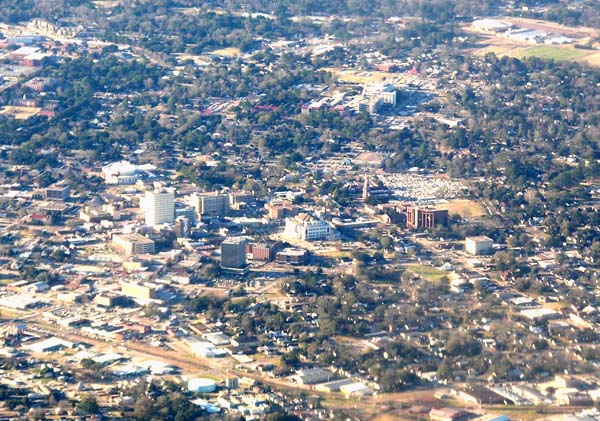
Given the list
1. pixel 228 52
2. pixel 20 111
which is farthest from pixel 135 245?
pixel 228 52

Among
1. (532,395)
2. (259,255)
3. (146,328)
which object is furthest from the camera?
(259,255)

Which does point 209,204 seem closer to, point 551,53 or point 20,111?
point 20,111

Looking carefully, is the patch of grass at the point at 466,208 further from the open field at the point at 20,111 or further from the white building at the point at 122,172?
the open field at the point at 20,111

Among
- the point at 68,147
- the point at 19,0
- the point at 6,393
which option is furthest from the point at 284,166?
the point at 19,0

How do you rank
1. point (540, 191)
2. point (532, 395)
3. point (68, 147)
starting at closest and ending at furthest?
point (532, 395) < point (540, 191) < point (68, 147)

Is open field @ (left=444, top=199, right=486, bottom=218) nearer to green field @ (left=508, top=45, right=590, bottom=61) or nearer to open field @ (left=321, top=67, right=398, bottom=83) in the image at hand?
open field @ (left=321, top=67, right=398, bottom=83)

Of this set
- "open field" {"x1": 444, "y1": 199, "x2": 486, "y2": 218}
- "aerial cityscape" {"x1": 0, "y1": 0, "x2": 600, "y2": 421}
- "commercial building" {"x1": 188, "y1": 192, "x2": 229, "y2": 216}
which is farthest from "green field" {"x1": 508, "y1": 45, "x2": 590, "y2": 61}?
"commercial building" {"x1": 188, "y1": 192, "x2": 229, "y2": 216}

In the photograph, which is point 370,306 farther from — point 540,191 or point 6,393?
point 540,191
